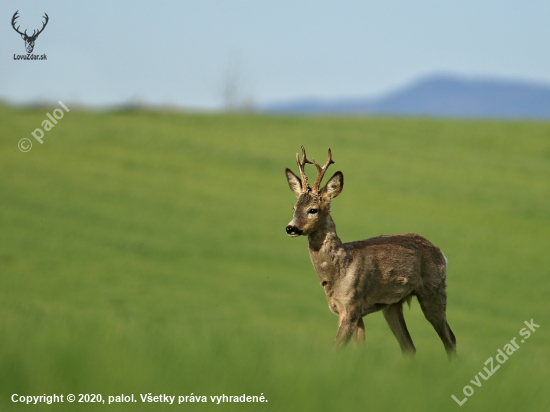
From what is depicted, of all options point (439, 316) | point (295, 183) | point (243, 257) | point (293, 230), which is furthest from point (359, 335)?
point (243, 257)

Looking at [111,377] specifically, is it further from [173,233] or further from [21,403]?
[173,233]

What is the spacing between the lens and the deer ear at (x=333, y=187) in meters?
6.85

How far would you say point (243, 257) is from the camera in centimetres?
3016

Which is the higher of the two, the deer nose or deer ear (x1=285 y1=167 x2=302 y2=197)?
deer ear (x1=285 y1=167 x2=302 y2=197)

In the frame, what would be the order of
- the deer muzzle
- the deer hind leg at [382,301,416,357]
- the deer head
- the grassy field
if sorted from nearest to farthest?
the grassy field < the deer muzzle < the deer head < the deer hind leg at [382,301,416,357]

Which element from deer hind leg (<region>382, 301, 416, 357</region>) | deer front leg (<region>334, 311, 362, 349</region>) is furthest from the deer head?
deer hind leg (<region>382, 301, 416, 357</region>)

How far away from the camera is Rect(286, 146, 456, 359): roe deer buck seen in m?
6.82

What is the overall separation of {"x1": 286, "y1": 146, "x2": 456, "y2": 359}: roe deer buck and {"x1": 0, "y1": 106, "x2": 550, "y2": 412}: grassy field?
51 centimetres

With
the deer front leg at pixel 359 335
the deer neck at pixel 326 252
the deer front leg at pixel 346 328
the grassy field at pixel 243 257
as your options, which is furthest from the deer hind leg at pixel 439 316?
the deer neck at pixel 326 252

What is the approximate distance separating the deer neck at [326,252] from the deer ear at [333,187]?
0.75 ft

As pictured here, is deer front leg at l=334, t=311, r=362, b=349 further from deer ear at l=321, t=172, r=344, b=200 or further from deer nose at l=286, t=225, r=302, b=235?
deer ear at l=321, t=172, r=344, b=200

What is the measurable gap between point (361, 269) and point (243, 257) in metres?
23.3

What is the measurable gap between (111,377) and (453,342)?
13.6 ft

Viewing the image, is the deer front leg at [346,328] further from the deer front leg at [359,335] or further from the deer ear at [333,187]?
the deer ear at [333,187]
